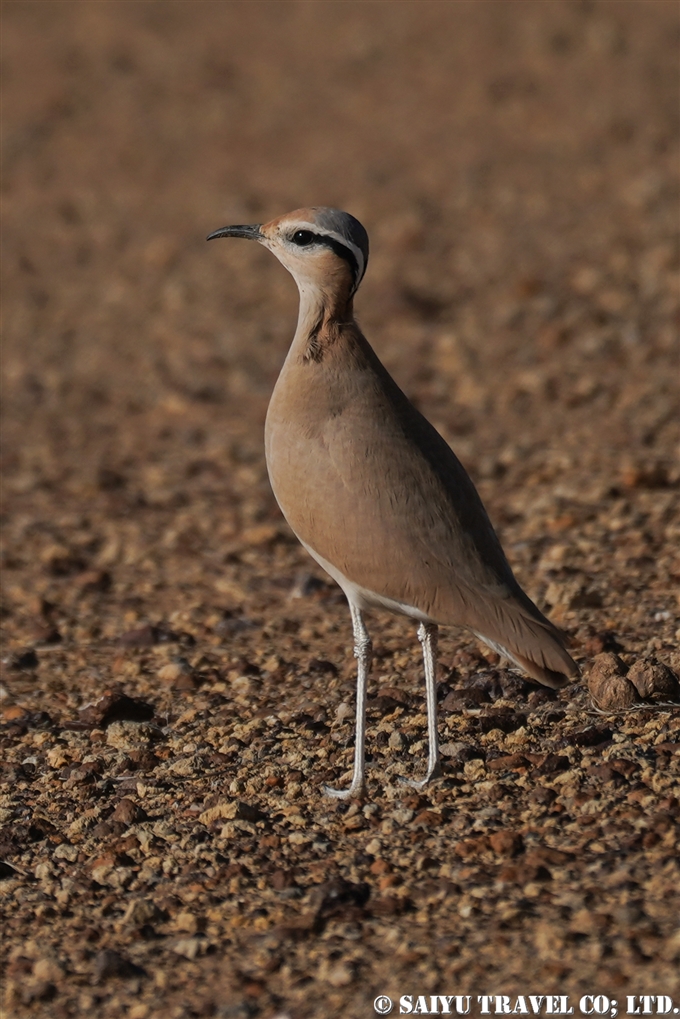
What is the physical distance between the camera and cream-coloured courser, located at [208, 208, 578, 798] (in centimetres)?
457

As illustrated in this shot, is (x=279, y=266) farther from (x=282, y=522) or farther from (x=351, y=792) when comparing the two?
(x=351, y=792)

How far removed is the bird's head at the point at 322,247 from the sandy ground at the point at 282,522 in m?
1.65

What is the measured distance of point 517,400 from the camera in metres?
9.20

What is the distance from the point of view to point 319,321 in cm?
497

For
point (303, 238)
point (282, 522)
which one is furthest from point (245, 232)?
point (282, 522)

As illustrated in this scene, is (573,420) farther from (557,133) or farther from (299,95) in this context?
(299,95)

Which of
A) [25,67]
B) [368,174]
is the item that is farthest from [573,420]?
[25,67]

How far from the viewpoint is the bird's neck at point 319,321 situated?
194 inches

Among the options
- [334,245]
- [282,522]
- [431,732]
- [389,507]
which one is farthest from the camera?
[282,522]

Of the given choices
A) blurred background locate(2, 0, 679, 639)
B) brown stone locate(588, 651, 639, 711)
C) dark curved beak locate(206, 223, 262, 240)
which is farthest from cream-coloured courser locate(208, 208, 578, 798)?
blurred background locate(2, 0, 679, 639)

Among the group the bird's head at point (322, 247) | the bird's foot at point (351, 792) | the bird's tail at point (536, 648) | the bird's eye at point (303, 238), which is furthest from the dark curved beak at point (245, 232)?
the bird's foot at point (351, 792)

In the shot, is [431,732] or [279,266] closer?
[431,732]

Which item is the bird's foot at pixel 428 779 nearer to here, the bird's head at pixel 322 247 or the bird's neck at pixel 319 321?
the bird's neck at pixel 319 321

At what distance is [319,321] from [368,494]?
0.74 metres
